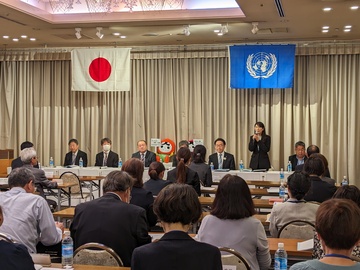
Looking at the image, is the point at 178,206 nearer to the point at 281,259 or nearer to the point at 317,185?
the point at 281,259

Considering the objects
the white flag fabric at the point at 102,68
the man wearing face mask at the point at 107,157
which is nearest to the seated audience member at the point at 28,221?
the man wearing face mask at the point at 107,157

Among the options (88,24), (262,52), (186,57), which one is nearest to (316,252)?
(88,24)

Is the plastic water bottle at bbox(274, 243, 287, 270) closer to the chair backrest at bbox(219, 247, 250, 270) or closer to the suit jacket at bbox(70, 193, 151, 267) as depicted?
the chair backrest at bbox(219, 247, 250, 270)

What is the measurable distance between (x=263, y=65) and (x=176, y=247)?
28.4ft

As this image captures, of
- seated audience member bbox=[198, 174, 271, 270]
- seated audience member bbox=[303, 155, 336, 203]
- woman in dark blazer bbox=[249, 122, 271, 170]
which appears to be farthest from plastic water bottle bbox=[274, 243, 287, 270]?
woman in dark blazer bbox=[249, 122, 271, 170]

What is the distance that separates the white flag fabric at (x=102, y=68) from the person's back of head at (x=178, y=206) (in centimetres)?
852

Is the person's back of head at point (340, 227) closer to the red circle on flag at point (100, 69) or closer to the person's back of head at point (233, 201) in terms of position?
the person's back of head at point (233, 201)

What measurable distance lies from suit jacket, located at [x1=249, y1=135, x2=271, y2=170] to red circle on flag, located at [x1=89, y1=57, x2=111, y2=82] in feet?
10.7

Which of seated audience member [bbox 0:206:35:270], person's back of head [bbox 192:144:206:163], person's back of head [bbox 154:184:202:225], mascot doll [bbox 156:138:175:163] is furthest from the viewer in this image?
mascot doll [bbox 156:138:175:163]

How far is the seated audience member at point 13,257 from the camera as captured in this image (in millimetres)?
2495

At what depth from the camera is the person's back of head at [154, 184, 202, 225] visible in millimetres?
2742

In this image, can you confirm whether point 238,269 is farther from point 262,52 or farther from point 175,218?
point 262,52

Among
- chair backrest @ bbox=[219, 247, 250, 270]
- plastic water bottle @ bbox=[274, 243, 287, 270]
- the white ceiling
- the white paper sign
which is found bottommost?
plastic water bottle @ bbox=[274, 243, 287, 270]

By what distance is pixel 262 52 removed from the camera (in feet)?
35.9
